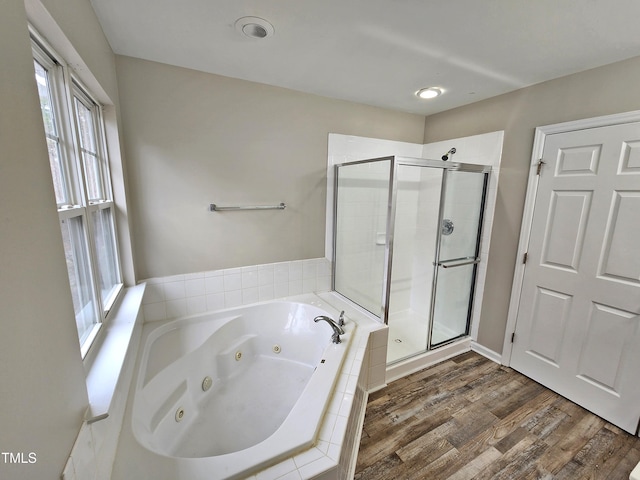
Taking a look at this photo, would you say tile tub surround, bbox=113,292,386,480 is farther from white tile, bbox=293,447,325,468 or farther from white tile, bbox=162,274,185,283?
white tile, bbox=162,274,185,283

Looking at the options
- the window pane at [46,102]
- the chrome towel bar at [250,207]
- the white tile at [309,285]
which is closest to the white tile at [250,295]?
the white tile at [309,285]

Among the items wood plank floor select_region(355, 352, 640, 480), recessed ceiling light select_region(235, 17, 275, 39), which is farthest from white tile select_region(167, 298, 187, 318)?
recessed ceiling light select_region(235, 17, 275, 39)

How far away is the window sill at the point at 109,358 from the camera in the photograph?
2.88 feet

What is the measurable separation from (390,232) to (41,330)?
185 cm

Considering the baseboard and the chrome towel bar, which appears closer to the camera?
the chrome towel bar

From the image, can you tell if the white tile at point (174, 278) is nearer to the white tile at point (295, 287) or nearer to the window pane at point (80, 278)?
the window pane at point (80, 278)

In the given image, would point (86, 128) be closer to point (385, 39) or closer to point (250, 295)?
point (250, 295)

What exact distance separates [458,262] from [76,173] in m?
2.78

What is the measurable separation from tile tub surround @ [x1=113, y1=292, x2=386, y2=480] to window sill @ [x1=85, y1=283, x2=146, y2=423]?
27cm

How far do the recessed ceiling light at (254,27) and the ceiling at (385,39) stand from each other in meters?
0.03

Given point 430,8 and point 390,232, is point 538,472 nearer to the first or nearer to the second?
point 390,232

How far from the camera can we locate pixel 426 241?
291cm

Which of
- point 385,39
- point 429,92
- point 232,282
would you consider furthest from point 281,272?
point 429,92

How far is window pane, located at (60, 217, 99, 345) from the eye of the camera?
111cm
